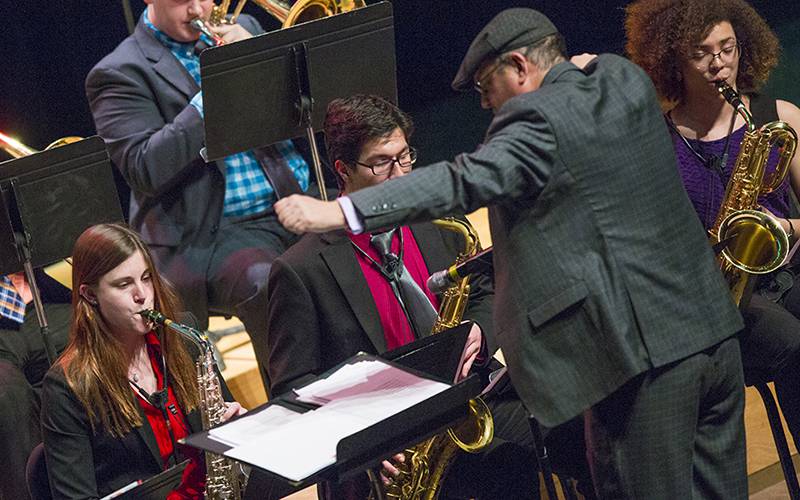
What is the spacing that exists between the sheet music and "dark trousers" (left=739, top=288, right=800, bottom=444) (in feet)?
4.41

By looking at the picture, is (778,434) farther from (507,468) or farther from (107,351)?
(107,351)

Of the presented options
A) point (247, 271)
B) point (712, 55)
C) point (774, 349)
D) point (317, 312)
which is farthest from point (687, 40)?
point (247, 271)

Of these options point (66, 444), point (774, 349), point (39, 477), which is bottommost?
point (774, 349)

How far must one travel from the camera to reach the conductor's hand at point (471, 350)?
9.66 feet

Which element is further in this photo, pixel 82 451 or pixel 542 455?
pixel 542 455

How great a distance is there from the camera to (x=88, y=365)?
2.86 metres

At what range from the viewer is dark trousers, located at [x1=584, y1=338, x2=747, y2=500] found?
2.40 m

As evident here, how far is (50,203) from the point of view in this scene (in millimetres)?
3508

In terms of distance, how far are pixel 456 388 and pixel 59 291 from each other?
2329 mm

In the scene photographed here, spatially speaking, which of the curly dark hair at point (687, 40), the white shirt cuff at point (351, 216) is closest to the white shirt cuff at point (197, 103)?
the curly dark hair at point (687, 40)

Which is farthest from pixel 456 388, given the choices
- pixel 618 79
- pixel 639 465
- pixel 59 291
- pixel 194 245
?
pixel 59 291

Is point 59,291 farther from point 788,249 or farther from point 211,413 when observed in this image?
point 788,249

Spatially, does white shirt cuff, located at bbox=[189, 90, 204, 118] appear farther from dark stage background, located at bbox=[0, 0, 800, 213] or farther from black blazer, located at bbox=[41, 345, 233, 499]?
dark stage background, located at bbox=[0, 0, 800, 213]

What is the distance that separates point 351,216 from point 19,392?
1.99m
